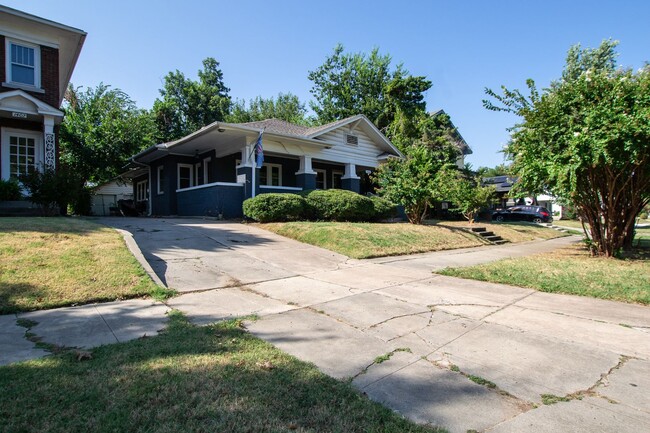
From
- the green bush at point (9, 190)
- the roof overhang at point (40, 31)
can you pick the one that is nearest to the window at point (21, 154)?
the green bush at point (9, 190)

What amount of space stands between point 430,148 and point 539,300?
20821 millimetres

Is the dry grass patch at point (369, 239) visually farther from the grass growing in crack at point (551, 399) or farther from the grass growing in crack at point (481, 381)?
the grass growing in crack at point (551, 399)

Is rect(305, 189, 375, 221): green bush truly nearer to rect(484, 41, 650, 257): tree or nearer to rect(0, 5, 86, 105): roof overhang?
rect(484, 41, 650, 257): tree

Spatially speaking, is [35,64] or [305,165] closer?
[35,64]

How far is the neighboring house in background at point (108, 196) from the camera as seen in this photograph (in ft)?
86.6

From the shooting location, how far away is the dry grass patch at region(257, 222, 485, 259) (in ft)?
33.2

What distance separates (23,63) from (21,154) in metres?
3.34

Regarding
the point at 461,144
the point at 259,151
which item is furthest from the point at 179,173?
the point at 461,144

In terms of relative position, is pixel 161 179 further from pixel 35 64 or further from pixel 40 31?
pixel 40 31

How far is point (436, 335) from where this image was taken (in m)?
3.98

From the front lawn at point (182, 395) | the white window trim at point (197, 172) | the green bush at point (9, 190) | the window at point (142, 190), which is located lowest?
the front lawn at point (182, 395)

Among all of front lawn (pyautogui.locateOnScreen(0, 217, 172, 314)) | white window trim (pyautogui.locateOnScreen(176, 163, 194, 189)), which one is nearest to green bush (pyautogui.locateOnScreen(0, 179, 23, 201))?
front lawn (pyautogui.locateOnScreen(0, 217, 172, 314))

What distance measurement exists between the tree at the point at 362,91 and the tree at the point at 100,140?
18.4 meters

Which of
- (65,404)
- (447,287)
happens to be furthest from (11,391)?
(447,287)
